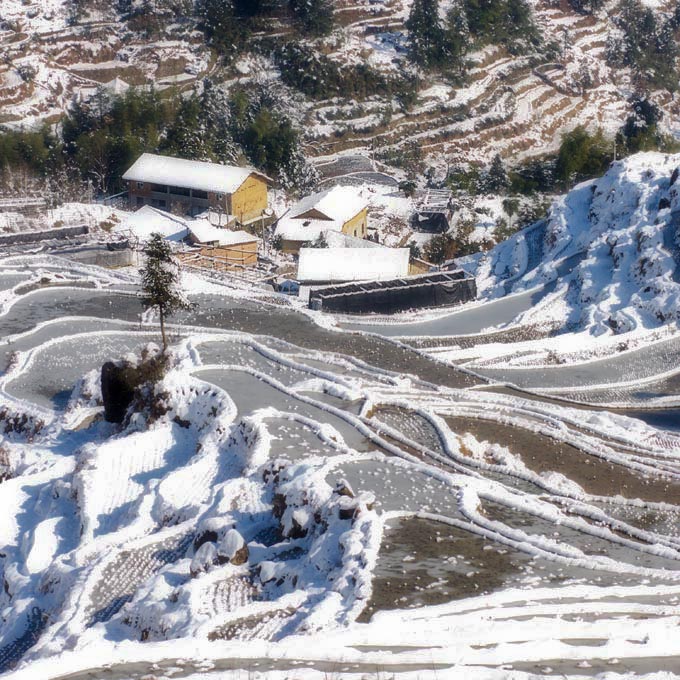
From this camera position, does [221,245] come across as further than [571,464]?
Yes

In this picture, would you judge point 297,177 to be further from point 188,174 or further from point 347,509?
point 347,509

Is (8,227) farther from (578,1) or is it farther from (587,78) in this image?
(578,1)

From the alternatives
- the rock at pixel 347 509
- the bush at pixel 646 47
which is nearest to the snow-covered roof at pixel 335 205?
the rock at pixel 347 509

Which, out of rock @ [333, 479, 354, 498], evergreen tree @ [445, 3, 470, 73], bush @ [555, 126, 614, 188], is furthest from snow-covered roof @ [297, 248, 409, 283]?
evergreen tree @ [445, 3, 470, 73]

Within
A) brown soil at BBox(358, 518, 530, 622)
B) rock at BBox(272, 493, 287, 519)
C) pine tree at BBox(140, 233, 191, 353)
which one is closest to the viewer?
brown soil at BBox(358, 518, 530, 622)

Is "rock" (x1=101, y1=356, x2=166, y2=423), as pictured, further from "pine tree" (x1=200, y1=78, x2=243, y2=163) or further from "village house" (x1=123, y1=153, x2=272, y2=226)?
"pine tree" (x1=200, y1=78, x2=243, y2=163)

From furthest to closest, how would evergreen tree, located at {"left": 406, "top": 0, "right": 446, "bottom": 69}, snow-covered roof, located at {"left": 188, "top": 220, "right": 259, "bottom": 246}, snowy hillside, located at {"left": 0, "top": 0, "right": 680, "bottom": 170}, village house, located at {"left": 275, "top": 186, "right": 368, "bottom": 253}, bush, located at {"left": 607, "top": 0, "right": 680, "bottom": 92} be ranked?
bush, located at {"left": 607, "top": 0, "right": 680, "bottom": 92}, evergreen tree, located at {"left": 406, "top": 0, "right": 446, "bottom": 69}, snowy hillside, located at {"left": 0, "top": 0, "right": 680, "bottom": 170}, village house, located at {"left": 275, "top": 186, "right": 368, "bottom": 253}, snow-covered roof, located at {"left": 188, "top": 220, "right": 259, "bottom": 246}

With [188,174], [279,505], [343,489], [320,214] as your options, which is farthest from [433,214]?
[343,489]

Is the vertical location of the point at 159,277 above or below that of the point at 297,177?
above
